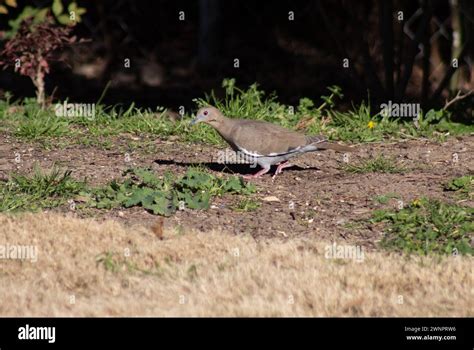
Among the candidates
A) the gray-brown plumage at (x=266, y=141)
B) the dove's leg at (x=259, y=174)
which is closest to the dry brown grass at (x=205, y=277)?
the gray-brown plumage at (x=266, y=141)

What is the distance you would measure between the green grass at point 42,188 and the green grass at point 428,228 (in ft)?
8.08

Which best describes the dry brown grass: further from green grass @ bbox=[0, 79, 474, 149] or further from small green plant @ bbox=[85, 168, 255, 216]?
green grass @ bbox=[0, 79, 474, 149]

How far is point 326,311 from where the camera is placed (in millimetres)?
6160

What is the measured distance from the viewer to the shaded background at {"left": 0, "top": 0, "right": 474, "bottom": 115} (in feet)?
43.1

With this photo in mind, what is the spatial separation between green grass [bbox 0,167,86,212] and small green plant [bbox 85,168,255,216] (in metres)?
0.23

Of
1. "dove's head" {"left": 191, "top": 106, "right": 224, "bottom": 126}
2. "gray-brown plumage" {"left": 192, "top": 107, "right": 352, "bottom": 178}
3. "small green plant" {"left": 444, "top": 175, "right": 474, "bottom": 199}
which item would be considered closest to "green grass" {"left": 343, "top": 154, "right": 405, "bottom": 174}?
"gray-brown plumage" {"left": 192, "top": 107, "right": 352, "bottom": 178}

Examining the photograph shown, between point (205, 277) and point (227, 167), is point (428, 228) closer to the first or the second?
point (205, 277)

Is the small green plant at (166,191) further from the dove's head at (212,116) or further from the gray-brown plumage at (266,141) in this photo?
the dove's head at (212,116)

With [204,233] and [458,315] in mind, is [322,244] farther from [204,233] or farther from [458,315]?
[458,315]

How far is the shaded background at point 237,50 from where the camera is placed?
43.1ft

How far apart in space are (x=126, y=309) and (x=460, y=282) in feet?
7.09

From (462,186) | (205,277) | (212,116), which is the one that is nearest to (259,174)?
(212,116)

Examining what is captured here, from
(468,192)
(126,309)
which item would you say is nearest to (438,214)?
(468,192)

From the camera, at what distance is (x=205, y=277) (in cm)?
672
